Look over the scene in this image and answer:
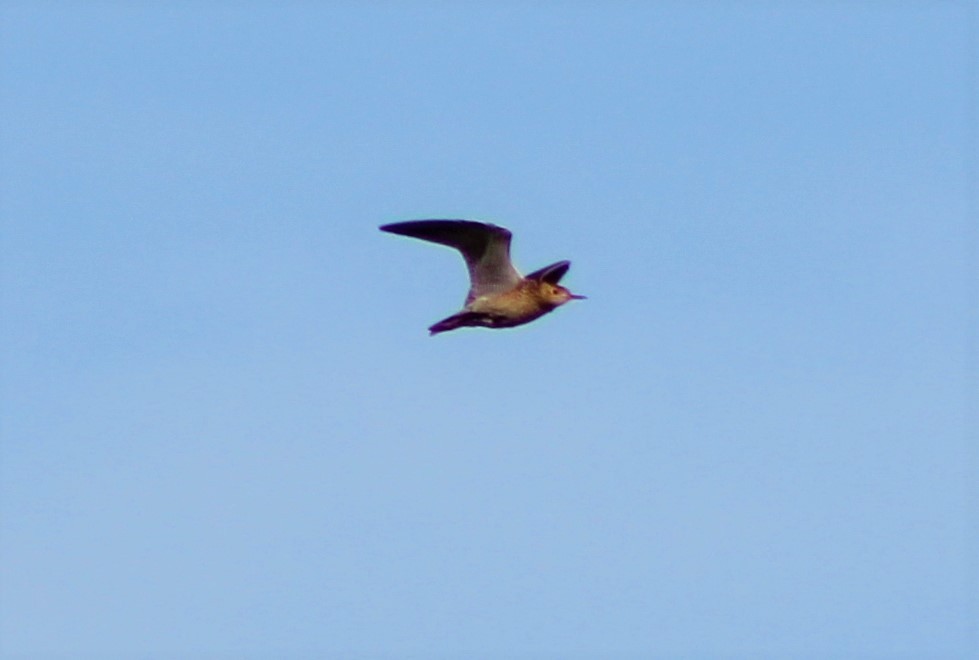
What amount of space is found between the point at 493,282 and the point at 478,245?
477 mm

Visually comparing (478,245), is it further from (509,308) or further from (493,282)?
(509,308)

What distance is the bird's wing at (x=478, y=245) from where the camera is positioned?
14.7m

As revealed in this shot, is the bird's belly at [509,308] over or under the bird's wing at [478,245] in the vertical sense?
under

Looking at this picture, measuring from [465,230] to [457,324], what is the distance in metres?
1.11

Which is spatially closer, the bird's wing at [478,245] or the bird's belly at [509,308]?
the bird's wing at [478,245]

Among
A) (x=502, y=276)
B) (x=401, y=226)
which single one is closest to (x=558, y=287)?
(x=502, y=276)

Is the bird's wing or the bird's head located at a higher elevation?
the bird's wing

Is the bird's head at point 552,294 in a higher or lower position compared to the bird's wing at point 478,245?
lower

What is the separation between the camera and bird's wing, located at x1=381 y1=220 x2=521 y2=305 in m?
14.7

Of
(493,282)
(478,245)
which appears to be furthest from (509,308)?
(478,245)

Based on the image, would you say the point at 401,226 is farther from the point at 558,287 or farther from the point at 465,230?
the point at 558,287

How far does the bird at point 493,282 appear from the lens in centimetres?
Answer: 1477

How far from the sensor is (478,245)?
15.0 metres

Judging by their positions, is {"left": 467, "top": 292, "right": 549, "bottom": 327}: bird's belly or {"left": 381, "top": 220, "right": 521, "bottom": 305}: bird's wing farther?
{"left": 467, "top": 292, "right": 549, "bottom": 327}: bird's belly
